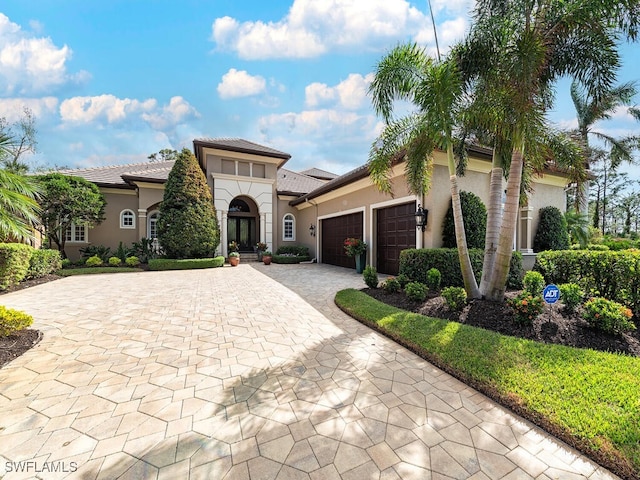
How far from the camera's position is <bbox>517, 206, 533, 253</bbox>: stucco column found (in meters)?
11.2

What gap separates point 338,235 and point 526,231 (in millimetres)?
8497

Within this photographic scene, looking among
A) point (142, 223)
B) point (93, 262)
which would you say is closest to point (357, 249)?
point (93, 262)

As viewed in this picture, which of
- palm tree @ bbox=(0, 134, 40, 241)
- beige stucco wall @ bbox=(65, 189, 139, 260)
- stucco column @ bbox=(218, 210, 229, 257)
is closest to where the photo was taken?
palm tree @ bbox=(0, 134, 40, 241)

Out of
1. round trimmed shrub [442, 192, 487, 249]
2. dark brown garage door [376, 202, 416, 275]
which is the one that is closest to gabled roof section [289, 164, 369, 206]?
dark brown garage door [376, 202, 416, 275]

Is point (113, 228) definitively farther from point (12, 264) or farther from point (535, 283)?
point (535, 283)

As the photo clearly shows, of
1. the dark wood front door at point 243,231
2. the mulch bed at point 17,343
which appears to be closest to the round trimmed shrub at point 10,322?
the mulch bed at point 17,343

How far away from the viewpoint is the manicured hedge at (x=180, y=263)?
510 inches

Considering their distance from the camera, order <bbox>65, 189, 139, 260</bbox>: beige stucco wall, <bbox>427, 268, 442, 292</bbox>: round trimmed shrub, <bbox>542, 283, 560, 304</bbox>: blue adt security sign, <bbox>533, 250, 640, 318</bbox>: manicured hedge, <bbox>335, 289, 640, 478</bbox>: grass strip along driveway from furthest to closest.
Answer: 1. <bbox>65, 189, 139, 260</bbox>: beige stucco wall
2. <bbox>427, 268, 442, 292</bbox>: round trimmed shrub
3. <bbox>533, 250, 640, 318</bbox>: manicured hedge
4. <bbox>542, 283, 560, 304</bbox>: blue adt security sign
5. <bbox>335, 289, 640, 478</bbox>: grass strip along driveway

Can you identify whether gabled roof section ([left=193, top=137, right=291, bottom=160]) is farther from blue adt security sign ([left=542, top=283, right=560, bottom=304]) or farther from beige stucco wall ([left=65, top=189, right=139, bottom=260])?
blue adt security sign ([left=542, top=283, right=560, bottom=304])

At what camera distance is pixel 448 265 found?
7207 mm

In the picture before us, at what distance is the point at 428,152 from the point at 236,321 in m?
5.75

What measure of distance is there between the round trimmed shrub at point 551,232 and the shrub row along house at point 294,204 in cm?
30

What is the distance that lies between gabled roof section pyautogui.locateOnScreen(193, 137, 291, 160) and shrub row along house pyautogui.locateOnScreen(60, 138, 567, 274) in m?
0.07

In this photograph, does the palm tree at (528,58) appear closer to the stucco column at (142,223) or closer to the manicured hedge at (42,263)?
the manicured hedge at (42,263)
